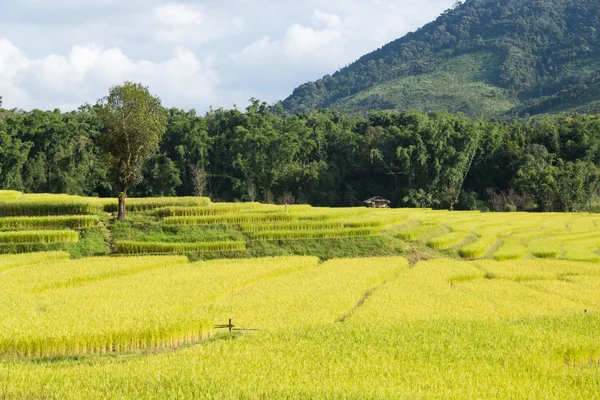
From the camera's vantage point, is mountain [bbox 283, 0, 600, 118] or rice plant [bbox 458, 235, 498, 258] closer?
rice plant [bbox 458, 235, 498, 258]

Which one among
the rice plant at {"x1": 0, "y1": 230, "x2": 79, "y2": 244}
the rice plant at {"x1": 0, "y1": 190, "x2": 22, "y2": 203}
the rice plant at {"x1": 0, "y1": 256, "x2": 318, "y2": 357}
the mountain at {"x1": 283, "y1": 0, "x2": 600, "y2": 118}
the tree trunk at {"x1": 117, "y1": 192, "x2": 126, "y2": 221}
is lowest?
the rice plant at {"x1": 0, "y1": 256, "x2": 318, "y2": 357}

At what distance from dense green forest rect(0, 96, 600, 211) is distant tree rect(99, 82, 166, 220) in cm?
2991

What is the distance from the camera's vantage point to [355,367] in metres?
10.1

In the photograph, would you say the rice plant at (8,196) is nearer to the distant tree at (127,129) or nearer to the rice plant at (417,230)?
the distant tree at (127,129)

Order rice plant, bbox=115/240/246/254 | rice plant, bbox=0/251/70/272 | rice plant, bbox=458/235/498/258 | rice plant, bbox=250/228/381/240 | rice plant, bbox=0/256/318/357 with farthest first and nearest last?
rice plant, bbox=250/228/381/240 < rice plant, bbox=458/235/498/258 < rice plant, bbox=115/240/246/254 < rice plant, bbox=0/251/70/272 < rice plant, bbox=0/256/318/357

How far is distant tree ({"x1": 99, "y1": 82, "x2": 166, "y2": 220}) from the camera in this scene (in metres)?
30.5

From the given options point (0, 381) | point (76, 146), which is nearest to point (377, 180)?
point (76, 146)

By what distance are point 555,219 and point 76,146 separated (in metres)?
48.8

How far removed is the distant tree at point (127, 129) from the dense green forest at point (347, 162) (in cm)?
2991

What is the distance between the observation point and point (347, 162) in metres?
73.8

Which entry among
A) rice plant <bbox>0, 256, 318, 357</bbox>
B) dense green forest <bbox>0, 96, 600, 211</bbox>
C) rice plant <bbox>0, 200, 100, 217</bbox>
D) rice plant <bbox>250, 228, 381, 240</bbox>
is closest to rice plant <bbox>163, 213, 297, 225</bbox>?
rice plant <bbox>250, 228, 381, 240</bbox>

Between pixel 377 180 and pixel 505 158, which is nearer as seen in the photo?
pixel 505 158

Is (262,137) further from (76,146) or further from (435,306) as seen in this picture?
(435,306)

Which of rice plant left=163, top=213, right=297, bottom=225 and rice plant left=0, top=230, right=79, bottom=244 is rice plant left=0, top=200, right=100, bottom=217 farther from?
rice plant left=163, top=213, right=297, bottom=225
